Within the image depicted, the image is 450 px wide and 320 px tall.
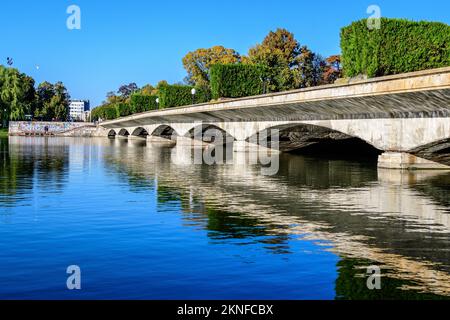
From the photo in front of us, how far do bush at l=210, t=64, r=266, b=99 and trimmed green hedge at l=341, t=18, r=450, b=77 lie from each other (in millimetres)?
28689

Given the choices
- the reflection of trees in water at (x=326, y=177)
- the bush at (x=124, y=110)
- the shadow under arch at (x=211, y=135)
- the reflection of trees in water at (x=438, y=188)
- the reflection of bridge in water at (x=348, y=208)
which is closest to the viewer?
the reflection of bridge in water at (x=348, y=208)

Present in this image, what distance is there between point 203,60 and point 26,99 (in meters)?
66.3

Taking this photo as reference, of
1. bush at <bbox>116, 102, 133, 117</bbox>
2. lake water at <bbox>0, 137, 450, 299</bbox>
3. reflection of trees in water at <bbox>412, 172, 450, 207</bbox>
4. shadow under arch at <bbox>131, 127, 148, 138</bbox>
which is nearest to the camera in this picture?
lake water at <bbox>0, 137, 450, 299</bbox>

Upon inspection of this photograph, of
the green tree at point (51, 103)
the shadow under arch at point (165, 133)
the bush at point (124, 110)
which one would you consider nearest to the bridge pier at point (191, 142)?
the shadow under arch at point (165, 133)

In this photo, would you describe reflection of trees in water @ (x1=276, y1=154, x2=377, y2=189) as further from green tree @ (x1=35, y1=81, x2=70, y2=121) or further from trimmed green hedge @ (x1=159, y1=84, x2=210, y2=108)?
green tree @ (x1=35, y1=81, x2=70, y2=121)

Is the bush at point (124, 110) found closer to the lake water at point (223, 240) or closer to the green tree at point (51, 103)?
the green tree at point (51, 103)

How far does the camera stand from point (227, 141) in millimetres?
79438

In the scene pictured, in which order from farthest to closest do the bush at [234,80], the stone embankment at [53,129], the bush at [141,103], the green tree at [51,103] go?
the green tree at [51,103] < the stone embankment at [53,129] < the bush at [141,103] < the bush at [234,80]

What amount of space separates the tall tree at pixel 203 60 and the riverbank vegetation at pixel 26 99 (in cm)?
4812

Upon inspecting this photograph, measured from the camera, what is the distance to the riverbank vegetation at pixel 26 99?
148 metres

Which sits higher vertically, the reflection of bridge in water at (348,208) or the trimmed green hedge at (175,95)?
the trimmed green hedge at (175,95)

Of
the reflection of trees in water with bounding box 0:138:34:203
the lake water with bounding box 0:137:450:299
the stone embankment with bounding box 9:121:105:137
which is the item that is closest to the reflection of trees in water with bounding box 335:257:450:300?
the lake water with bounding box 0:137:450:299

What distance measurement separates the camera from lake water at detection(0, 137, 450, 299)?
9898mm

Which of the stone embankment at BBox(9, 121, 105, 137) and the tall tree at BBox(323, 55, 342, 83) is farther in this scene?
the stone embankment at BBox(9, 121, 105, 137)
